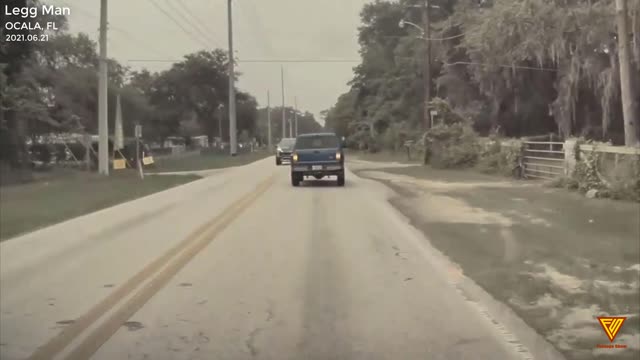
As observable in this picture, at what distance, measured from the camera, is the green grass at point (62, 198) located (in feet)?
53.2

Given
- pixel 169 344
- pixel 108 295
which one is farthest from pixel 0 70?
pixel 169 344

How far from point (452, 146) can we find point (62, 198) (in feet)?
67.5

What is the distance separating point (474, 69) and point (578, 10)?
1304 centimetres

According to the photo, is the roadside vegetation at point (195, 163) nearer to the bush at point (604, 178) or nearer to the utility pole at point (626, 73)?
the bush at point (604, 178)

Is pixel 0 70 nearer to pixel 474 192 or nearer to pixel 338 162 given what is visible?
pixel 338 162

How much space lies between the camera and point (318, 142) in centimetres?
2734

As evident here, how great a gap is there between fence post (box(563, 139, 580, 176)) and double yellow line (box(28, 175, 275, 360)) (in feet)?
39.8

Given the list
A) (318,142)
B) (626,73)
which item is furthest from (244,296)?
(318,142)

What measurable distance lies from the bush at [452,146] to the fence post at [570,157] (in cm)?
1271

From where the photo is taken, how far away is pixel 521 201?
19.2m

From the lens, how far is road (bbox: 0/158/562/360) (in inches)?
245

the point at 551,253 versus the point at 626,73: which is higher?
the point at 626,73

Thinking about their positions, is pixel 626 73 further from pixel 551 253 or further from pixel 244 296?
pixel 244 296

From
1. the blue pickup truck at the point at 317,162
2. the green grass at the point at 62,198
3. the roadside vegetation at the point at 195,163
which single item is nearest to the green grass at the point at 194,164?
the roadside vegetation at the point at 195,163
